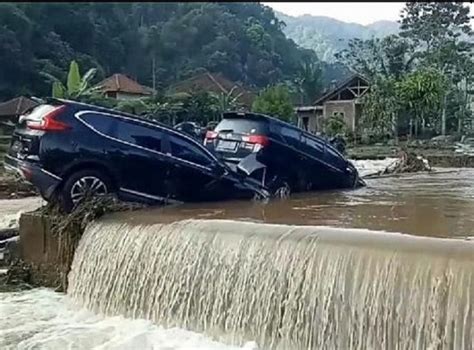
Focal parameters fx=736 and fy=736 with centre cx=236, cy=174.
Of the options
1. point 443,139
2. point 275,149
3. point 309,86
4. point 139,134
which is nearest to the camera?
point 139,134

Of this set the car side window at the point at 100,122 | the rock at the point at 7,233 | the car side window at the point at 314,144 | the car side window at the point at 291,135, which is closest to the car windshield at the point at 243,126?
the car side window at the point at 291,135

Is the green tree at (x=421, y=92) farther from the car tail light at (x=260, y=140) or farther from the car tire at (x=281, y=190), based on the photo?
the car tail light at (x=260, y=140)

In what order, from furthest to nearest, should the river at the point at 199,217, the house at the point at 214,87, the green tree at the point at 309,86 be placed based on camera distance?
the green tree at the point at 309,86 → the house at the point at 214,87 → the river at the point at 199,217

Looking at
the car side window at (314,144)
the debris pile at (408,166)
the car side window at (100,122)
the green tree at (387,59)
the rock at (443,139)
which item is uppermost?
the green tree at (387,59)

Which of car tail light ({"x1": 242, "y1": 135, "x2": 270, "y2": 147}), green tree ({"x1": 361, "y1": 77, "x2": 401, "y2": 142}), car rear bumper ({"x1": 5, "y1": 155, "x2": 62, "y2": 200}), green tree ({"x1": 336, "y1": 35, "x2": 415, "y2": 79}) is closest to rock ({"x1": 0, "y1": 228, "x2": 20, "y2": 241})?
car rear bumper ({"x1": 5, "y1": 155, "x2": 62, "y2": 200})

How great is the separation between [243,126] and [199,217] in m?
3.51

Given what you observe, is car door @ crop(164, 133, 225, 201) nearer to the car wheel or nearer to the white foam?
the car wheel

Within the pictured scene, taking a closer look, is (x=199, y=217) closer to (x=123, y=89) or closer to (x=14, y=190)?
(x=14, y=190)

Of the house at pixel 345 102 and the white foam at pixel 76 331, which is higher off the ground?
the house at pixel 345 102

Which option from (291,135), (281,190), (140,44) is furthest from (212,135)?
(140,44)

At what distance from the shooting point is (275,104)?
5031 cm

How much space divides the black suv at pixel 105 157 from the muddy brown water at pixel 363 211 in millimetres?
449

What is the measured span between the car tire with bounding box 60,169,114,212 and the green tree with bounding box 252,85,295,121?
39562 mm

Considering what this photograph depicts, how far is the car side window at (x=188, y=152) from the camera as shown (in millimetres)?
10797
